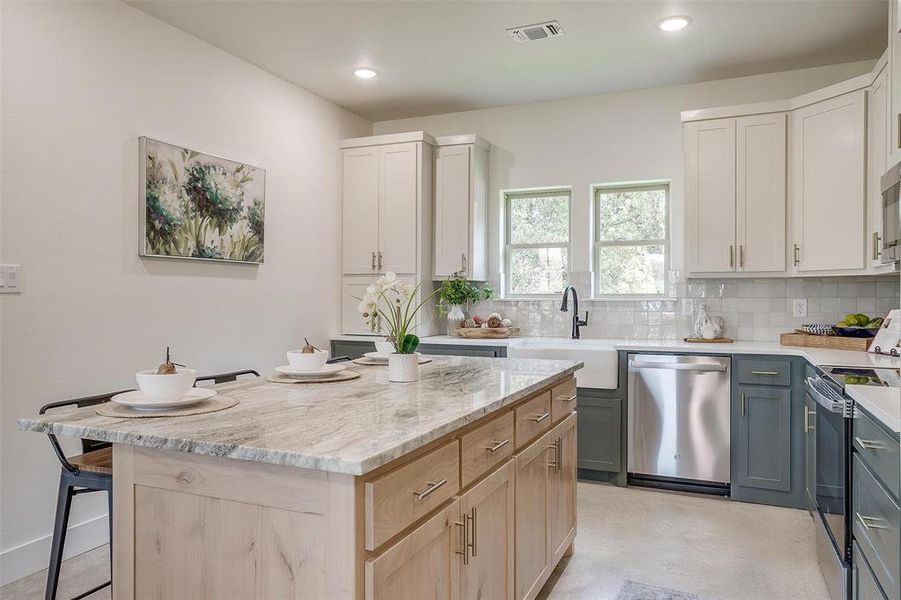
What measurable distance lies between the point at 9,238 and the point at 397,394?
1.94m

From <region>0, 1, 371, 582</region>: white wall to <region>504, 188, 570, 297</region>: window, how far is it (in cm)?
191

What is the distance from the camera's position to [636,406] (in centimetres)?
386

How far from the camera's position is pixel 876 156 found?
10.9ft

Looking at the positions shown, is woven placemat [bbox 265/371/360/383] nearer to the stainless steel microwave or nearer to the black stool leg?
the black stool leg

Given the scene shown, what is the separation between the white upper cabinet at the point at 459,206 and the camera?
470 cm

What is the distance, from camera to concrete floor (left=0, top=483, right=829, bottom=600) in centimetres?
255

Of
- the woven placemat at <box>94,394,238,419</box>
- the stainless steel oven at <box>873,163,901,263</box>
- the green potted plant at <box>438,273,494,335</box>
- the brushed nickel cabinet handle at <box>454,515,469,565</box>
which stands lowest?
the brushed nickel cabinet handle at <box>454,515,469,565</box>

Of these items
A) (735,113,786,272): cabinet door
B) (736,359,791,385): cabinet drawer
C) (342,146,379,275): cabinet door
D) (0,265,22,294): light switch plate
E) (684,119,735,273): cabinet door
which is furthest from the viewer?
(342,146,379,275): cabinet door

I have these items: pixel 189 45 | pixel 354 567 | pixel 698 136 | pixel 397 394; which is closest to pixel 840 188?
pixel 698 136

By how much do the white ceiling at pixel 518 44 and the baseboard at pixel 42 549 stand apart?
8.74 feet

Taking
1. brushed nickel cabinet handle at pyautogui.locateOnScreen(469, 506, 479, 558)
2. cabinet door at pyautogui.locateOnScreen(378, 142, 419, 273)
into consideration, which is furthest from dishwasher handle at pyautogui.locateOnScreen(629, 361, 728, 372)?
brushed nickel cabinet handle at pyautogui.locateOnScreen(469, 506, 479, 558)

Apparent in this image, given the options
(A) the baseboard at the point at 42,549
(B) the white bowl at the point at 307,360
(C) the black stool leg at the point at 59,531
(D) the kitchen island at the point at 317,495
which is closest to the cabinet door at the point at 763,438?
(D) the kitchen island at the point at 317,495

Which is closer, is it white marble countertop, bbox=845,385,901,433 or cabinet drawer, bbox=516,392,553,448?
white marble countertop, bbox=845,385,901,433

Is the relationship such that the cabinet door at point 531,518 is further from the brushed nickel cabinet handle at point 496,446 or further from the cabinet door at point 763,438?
the cabinet door at point 763,438
